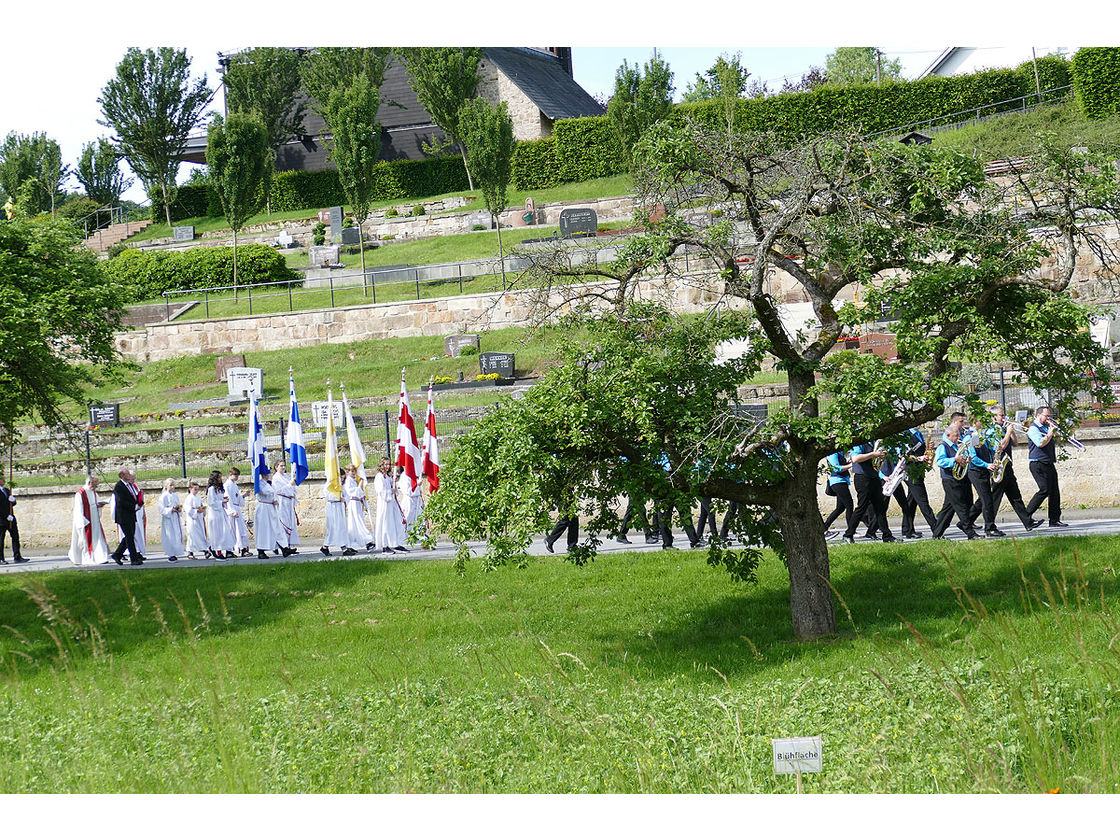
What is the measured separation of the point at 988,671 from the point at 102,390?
30.1 meters

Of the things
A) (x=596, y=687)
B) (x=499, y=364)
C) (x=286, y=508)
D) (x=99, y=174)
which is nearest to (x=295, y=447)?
(x=286, y=508)

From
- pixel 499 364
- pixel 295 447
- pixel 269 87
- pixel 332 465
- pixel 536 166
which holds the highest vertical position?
pixel 269 87

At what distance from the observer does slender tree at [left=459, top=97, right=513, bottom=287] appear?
1417 inches

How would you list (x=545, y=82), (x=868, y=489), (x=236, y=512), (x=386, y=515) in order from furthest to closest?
(x=545, y=82)
(x=236, y=512)
(x=386, y=515)
(x=868, y=489)

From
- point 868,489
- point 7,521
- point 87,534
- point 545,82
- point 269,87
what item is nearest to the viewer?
point 868,489

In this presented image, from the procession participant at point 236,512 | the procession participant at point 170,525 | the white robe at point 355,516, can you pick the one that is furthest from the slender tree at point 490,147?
the white robe at point 355,516

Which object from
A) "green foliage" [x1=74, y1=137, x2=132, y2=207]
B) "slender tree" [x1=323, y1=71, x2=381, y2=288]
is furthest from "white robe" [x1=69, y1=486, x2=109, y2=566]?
"green foliage" [x1=74, y1=137, x2=132, y2=207]

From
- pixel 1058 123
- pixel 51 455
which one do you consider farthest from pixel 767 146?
pixel 1058 123

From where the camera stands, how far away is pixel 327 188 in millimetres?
53688

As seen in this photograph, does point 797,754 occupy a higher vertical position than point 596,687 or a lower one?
higher

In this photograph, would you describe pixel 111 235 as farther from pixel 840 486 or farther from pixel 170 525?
pixel 840 486

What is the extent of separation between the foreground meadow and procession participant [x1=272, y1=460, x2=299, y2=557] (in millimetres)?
3550

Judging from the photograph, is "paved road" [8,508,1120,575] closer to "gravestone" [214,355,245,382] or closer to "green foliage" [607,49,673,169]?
"gravestone" [214,355,245,382]

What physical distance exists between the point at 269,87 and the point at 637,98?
25385mm
